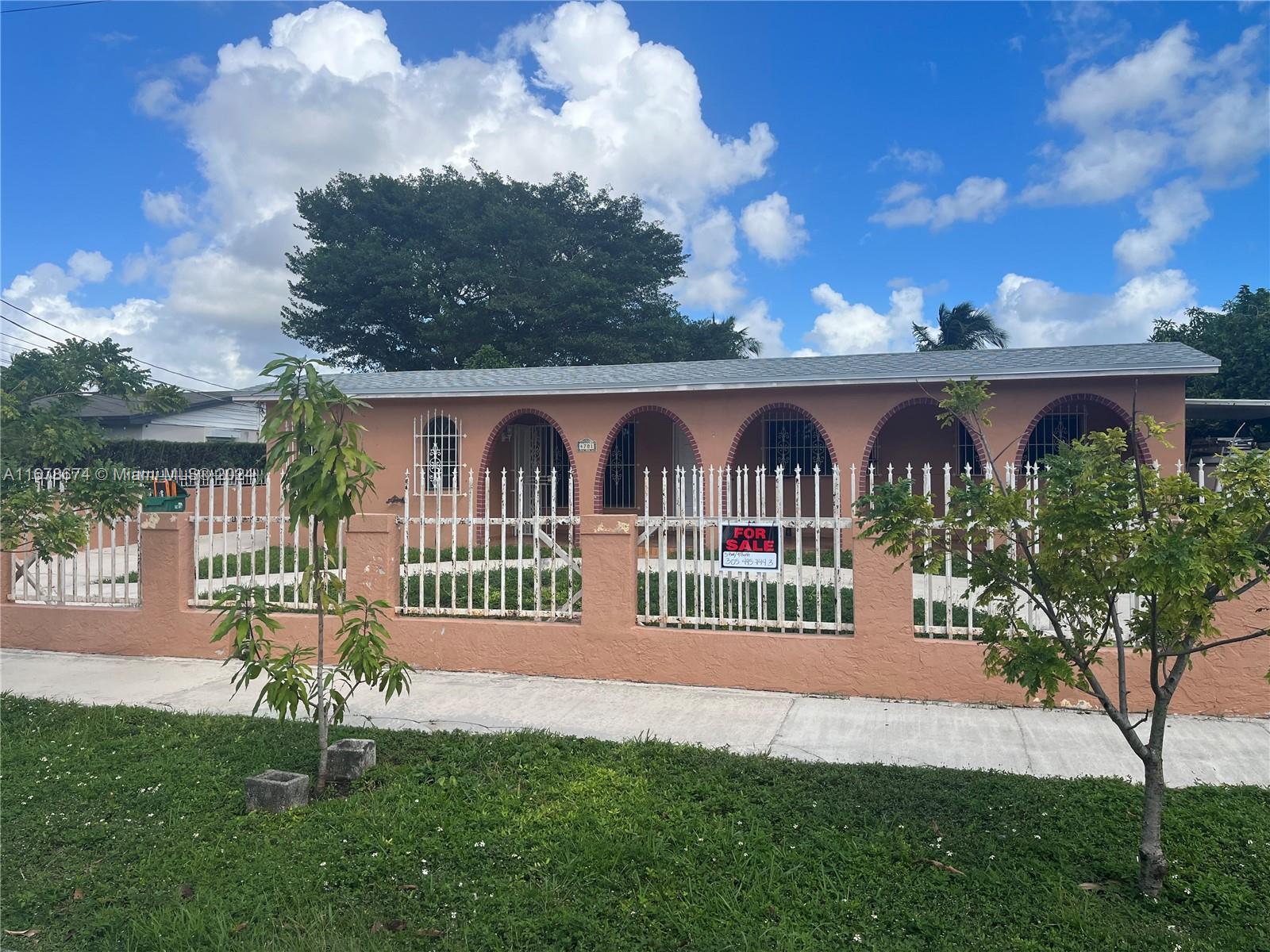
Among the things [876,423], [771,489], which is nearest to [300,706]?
[876,423]

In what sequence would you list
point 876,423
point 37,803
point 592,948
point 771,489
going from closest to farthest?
point 592,948 < point 37,803 < point 876,423 < point 771,489

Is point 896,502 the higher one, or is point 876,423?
point 876,423

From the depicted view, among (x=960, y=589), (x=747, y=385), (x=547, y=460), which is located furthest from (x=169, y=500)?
(x=960, y=589)

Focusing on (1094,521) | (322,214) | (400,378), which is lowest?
(1094,521)

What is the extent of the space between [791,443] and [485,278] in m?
16.0

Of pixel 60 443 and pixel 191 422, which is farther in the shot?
pixel 191 422

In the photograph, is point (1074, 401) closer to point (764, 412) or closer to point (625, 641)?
point (764, 412)

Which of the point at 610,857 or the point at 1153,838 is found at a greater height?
the point at 1153,838

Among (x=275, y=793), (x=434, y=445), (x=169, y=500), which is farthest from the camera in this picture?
(x=169, y=500)

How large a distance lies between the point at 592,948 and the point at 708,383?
1026 cm

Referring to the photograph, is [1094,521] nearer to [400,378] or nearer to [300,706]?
[300,706]

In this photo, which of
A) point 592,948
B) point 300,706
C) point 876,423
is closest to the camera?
point 592,948

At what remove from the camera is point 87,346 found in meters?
6.34

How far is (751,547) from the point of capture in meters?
6.16
